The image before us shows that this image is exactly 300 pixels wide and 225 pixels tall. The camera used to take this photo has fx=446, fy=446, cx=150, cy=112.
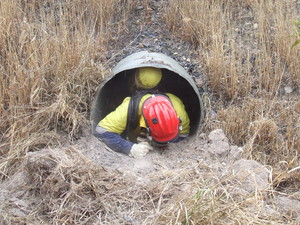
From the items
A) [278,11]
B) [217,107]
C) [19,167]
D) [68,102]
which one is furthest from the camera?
[278,11]

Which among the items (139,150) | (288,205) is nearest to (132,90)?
(139,150)

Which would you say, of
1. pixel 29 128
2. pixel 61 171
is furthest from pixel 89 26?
pixel 61 171

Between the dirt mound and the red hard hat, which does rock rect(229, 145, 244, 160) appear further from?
the red hard hat

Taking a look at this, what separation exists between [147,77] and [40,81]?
1.01 m

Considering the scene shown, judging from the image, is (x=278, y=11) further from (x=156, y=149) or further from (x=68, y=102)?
(x=68, y=102)

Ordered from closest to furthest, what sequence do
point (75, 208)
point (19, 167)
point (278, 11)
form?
1. point (75, 208)
2. point (19, 167)
3. point (278, 11)

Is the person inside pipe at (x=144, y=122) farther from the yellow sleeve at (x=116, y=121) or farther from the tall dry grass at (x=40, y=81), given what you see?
the tall dry grass at (x=40, y=81)

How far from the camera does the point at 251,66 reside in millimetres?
4707

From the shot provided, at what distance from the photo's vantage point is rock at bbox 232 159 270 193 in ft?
10.1

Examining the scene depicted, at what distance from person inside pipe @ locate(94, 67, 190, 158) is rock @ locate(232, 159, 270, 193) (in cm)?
73

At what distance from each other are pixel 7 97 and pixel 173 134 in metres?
1.51

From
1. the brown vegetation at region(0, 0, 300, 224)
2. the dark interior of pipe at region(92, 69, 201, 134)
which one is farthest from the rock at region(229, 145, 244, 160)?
the dark interior of pipe at region(92, 69, 201, 134)

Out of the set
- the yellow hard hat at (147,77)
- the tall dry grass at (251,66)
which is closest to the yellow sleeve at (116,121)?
the yellow hard hat at (147,77)

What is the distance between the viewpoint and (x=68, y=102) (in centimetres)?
403
